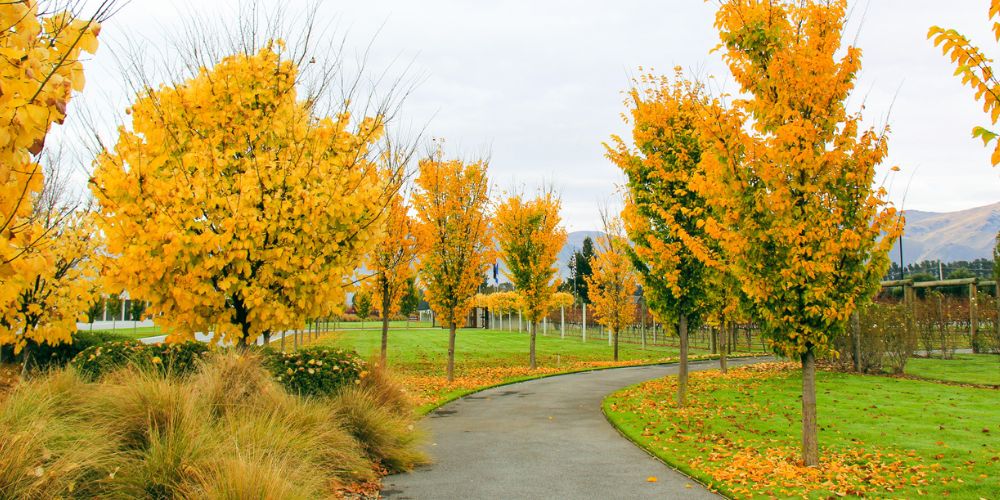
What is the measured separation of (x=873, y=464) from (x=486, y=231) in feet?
46.1

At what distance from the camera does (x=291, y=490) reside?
4895 millimetres

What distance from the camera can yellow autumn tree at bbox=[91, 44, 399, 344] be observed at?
673 cm

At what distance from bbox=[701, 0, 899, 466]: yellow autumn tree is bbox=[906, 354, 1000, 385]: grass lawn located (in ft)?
39.7

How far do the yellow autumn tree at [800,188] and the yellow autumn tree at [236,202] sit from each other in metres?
4.74

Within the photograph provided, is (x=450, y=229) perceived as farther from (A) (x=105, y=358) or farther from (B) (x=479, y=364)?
(A) (x=105, y=358)

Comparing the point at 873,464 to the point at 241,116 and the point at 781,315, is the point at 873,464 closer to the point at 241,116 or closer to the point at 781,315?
the point at 781,315

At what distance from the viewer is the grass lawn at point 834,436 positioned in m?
7.06

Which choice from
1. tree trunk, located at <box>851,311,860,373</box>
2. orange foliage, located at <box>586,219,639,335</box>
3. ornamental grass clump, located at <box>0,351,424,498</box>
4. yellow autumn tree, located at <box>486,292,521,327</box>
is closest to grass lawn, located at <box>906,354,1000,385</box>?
tree trunk, located at <box>851,311,860,373</box>

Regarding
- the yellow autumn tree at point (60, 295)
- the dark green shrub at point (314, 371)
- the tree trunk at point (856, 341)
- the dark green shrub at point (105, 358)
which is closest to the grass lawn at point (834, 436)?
the tree trunk at point (856, 341)

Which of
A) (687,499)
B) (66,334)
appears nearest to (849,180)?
(687,499)

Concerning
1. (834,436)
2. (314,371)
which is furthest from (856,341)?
(314,371)

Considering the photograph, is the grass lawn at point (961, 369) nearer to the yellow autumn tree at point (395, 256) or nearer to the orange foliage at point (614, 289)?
the orange foliage at point (614, 289)

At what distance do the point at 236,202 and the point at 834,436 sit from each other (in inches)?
386

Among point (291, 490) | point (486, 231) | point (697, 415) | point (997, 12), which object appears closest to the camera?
point (997, 12)
